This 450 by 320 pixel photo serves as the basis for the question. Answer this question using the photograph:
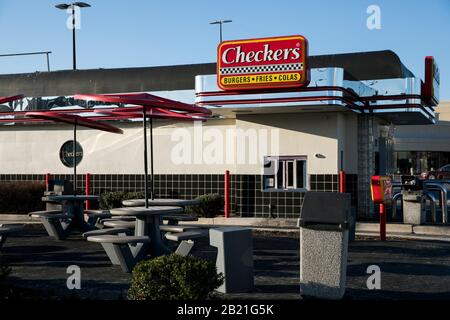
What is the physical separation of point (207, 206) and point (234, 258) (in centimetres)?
959

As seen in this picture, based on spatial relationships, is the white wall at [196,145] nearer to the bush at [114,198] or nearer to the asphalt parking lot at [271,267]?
the bush at [114,198]

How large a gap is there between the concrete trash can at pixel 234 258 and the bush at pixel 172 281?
1089 mm

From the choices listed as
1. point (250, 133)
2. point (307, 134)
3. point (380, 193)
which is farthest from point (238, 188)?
point (380, 193)

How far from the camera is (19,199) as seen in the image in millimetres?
19094

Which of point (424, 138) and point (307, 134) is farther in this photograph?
point (424, 138)

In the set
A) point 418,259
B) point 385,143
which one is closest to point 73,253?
point 418,259

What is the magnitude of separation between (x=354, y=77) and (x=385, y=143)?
14.3 ft

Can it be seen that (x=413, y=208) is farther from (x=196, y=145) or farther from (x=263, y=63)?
(x=196, y=145)

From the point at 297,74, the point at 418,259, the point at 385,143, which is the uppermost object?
the point at 297,74

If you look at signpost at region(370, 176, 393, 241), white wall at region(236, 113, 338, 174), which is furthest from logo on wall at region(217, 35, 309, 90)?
signpost at region(370, 176, 393, 241)

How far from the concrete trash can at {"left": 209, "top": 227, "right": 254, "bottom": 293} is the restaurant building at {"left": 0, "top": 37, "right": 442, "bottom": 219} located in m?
8.18

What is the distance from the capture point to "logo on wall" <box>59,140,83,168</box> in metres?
20.7

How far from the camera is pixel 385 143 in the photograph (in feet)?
68.4

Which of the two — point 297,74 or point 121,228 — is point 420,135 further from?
point 121,228
